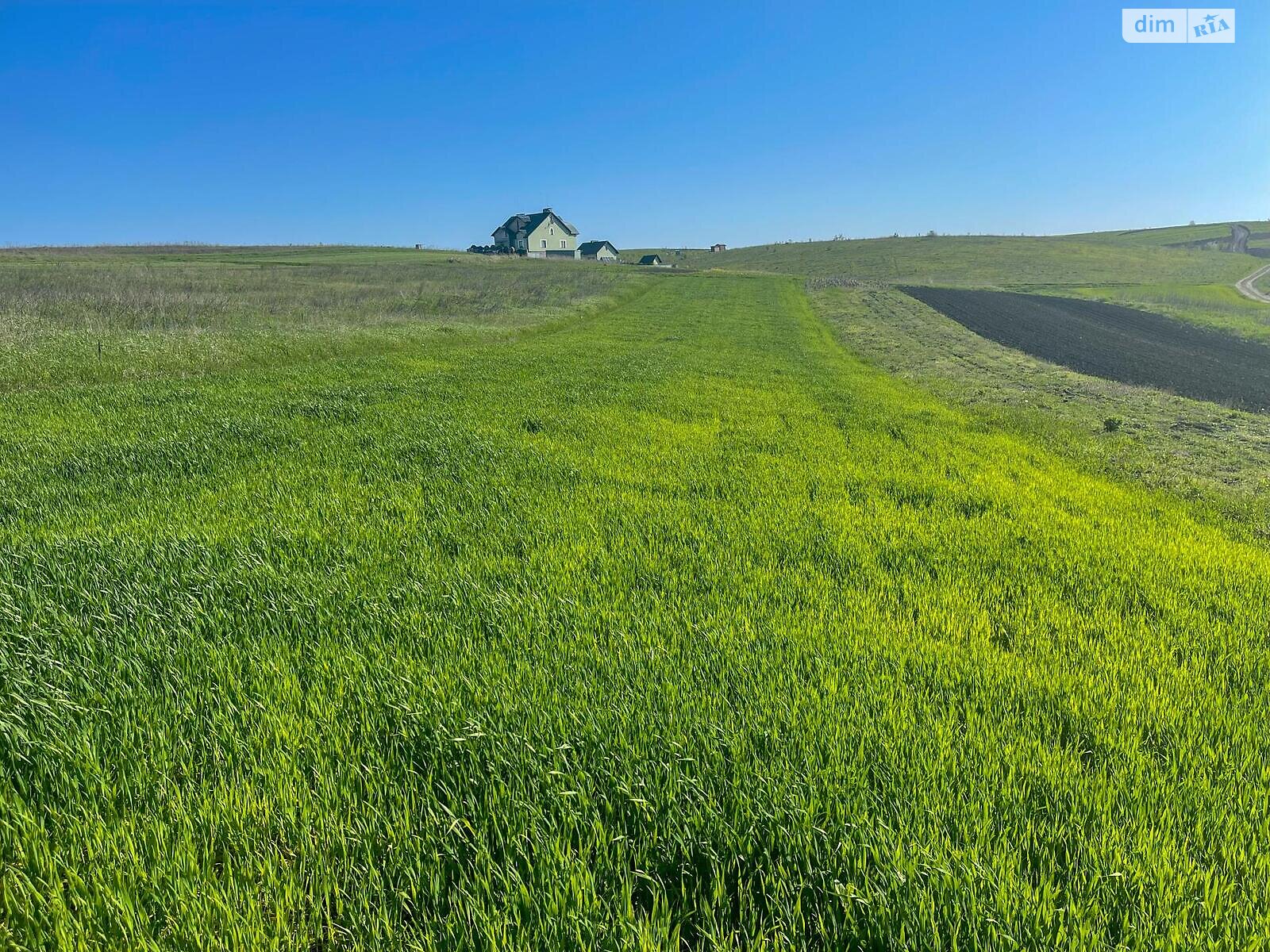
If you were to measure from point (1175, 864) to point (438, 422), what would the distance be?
28.4ft

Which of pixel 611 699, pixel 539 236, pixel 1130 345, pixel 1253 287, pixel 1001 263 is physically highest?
pixel 539 236

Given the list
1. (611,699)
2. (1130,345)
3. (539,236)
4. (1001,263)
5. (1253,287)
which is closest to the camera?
(611,699)

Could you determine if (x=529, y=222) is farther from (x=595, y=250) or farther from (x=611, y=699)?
(x=611, y=699)

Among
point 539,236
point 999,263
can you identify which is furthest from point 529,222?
point 999,263

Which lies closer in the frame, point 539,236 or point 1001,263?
point 1001,263

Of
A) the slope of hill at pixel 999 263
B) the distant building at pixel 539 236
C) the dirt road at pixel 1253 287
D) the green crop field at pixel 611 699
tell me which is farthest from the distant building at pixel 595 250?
the green crop field at pixel 611 699

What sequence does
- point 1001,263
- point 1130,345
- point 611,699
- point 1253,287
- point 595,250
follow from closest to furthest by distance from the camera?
point 611,699 → point 1130,345 → point 1253,287 → point 1001,263 → point 595,250

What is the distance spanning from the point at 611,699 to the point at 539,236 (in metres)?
98.6

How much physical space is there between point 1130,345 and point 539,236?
275ft

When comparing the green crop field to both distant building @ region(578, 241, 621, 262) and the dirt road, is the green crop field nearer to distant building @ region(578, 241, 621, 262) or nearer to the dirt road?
the dirt road

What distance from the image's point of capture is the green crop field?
77.9 inches

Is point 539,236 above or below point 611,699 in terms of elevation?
above

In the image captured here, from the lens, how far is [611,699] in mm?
2980

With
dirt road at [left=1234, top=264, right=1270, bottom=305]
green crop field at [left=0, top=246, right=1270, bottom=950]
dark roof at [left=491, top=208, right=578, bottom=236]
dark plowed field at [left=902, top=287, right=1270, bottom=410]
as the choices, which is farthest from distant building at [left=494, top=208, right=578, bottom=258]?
green crop field at [left=0, top=246, right=1270, bottom=950]
